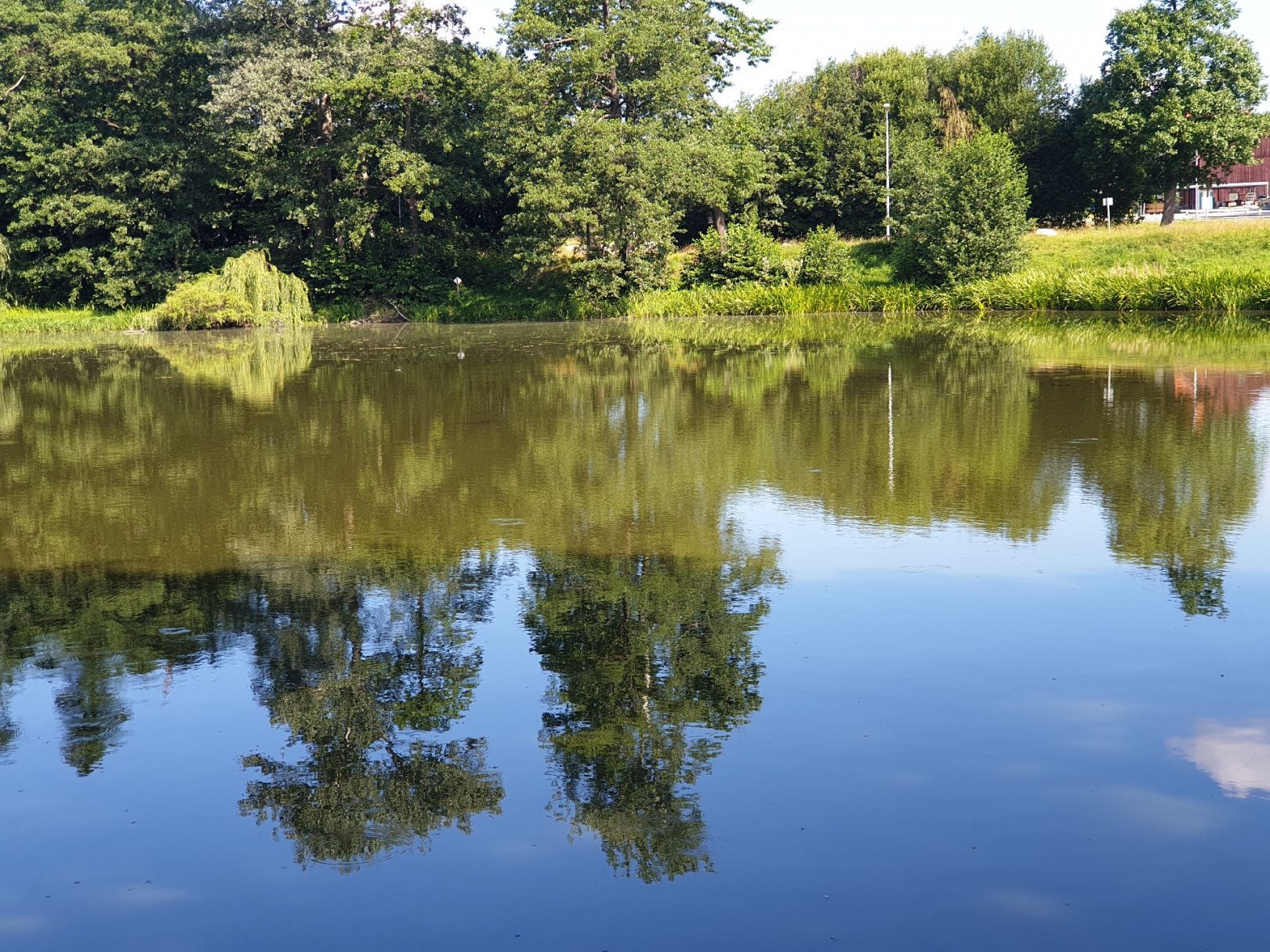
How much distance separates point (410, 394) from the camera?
18.3 metres

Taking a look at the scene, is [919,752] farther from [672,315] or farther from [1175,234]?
[1175,234]

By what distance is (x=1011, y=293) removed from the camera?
34.9m

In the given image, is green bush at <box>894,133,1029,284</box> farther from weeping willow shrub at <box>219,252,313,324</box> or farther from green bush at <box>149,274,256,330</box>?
green bush at <box>149,274,256,330</box>

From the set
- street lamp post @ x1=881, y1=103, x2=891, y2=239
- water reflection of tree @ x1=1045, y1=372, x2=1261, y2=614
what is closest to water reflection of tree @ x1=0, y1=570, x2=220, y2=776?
water reflection of tree @ x1=1045, y1=372, x2=1261, y2=614

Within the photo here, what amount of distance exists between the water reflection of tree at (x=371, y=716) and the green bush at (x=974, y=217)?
1250 inches

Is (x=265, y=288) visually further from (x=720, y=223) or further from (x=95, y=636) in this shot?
(x=95, y=636)

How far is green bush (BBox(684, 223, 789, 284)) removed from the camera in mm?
41125

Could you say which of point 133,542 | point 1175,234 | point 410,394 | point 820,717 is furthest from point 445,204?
point 820,717

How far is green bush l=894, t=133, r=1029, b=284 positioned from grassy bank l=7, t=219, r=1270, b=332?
76 centimetres

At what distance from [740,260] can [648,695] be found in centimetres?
3690

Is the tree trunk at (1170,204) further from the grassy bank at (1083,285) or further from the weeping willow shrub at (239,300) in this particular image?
the weeping willow shrub at (239,300)

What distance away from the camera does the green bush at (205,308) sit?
1476 inches

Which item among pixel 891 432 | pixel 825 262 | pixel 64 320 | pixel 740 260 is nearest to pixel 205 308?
pixel 64 320

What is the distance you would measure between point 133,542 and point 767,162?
4063 centimetres
